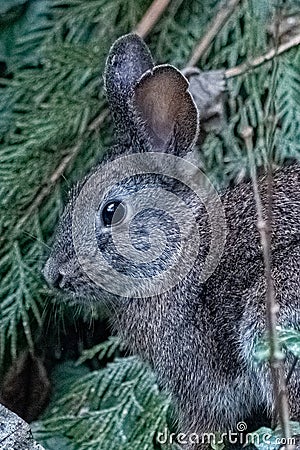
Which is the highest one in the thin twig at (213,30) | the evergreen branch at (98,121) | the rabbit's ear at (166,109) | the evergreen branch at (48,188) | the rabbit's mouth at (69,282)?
the thin twig at (213,30)

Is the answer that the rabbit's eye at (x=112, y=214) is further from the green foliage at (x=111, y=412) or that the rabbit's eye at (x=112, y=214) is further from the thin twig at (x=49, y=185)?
the thin twig at (x=49, y=185)

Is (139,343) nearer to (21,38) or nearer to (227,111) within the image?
(227,111)

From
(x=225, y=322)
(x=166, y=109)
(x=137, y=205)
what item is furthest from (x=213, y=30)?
(x=225, y=322)

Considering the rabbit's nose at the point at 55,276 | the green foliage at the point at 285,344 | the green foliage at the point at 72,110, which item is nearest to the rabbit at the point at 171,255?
the rabbit's nose at the point at 55,276

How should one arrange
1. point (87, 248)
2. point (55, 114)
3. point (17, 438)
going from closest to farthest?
point (17, 438) → point (87, 248) → point (55, 114)

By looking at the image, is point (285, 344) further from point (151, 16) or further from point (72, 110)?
point (151, 16)

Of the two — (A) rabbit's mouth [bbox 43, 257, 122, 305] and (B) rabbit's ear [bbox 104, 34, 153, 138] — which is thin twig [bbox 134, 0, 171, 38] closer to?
(B) rabbit's ear [bbox 104, 34, 153, 138]

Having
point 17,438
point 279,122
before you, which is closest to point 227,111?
point 279,122
